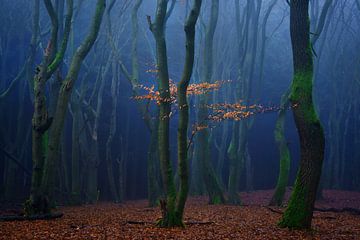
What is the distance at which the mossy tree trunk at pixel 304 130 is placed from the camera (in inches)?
301

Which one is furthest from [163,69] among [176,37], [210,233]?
[176,37]

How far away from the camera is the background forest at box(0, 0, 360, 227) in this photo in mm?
16531

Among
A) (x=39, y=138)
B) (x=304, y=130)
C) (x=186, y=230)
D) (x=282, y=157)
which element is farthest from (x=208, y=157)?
(x=39, y=138)

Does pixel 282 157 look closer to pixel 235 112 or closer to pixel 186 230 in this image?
Result: pixel 235 112

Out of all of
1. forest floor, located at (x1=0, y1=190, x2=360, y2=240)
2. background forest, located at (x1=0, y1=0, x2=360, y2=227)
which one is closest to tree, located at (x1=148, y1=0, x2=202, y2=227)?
forest floor, located at (x1=0, y1=190, x2=360, y2=240)

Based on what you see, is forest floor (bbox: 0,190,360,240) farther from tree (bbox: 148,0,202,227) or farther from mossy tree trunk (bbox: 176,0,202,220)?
mossy tree trunk (bbox: 176,0,202,220)

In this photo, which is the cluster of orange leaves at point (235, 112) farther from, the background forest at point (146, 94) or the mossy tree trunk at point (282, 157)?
the background forest at point (146, 94)

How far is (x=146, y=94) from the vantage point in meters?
17.1

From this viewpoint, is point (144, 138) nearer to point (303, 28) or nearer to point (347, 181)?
point (347, 181)

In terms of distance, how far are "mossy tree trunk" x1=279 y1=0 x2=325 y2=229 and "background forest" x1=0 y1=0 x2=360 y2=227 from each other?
17.2 feet

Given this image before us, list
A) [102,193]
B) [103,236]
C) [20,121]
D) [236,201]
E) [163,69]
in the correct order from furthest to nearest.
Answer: [102,193], [20,121], [236,201], [163,69], [103,236]

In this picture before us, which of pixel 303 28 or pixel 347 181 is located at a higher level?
pixel 303 28

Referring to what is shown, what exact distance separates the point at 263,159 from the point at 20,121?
76.1 ft

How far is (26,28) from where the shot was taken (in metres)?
24.2
